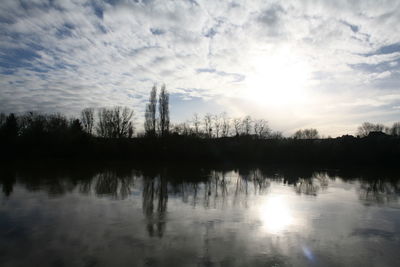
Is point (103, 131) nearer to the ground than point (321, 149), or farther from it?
farther from it

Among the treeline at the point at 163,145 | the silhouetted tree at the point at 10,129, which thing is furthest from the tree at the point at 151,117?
the silhouetted tree at the point at 10,129

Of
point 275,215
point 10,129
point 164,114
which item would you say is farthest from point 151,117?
point 275,215

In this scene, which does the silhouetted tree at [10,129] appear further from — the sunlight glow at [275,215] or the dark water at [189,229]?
the sunlight glow at [275,215]

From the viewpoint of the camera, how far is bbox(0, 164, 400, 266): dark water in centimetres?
630

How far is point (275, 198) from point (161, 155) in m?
26.6

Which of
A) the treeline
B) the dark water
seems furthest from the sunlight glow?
the treeline

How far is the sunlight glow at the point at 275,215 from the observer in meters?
9.14

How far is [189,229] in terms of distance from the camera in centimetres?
847

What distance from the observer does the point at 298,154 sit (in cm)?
4303

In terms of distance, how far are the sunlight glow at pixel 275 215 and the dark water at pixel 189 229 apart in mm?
41

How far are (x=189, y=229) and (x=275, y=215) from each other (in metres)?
4.23

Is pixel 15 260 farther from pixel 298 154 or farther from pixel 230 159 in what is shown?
pixel 298 154

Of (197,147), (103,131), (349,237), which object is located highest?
(103,131)

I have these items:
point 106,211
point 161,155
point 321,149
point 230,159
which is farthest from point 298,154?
point 106,211
